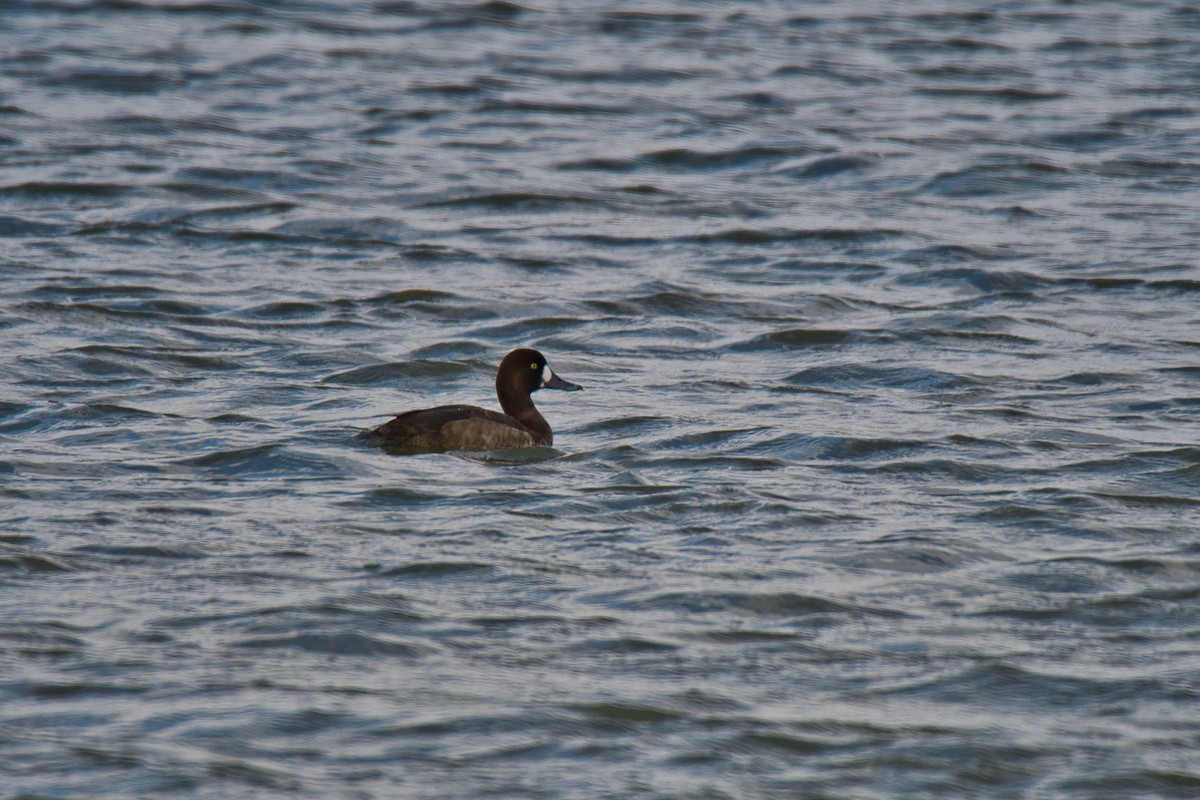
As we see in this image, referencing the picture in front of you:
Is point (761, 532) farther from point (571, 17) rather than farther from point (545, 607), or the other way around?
point (571, 17)

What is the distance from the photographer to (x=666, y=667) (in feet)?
23.5

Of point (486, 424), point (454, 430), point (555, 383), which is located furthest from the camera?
point (555, 383)

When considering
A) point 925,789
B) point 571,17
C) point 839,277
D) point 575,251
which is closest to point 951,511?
point 925,789

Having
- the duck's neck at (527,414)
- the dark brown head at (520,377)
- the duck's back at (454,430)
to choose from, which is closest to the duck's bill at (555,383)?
the dark brown head at (520,377)

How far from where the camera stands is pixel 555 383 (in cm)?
1159

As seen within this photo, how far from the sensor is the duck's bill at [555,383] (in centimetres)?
1145

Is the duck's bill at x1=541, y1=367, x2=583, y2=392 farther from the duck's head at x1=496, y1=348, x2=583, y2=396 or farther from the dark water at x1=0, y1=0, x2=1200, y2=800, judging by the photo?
the dark water at x1=0, y1=0, x2=1200, y2=800

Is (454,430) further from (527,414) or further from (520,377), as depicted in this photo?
(520,377)

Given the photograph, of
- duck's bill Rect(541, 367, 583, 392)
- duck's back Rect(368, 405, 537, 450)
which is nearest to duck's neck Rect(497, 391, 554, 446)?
duck's back Rect(368, 405, 537, 450)

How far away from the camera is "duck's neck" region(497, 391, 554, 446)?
10.9 meters

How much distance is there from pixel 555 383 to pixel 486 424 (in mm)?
1153

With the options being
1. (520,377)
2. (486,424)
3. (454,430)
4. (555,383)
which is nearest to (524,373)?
(520,377)

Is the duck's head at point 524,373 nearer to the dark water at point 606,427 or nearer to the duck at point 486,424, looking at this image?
the duck at point 486,424

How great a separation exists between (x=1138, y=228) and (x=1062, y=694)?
11110 mm
